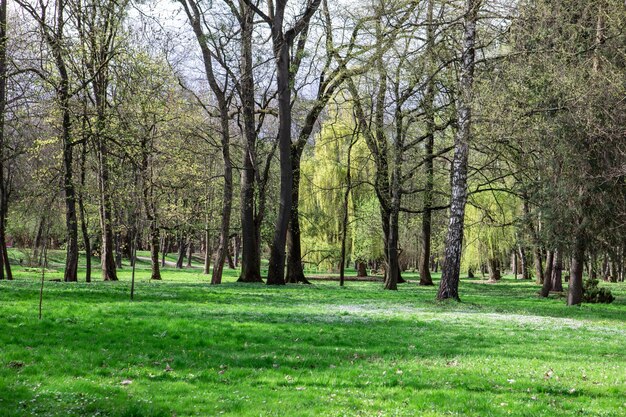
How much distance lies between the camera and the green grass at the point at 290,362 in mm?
6387

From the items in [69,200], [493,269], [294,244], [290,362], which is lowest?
[290,362]

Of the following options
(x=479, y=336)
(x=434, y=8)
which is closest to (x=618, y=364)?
(x=479, y=336)

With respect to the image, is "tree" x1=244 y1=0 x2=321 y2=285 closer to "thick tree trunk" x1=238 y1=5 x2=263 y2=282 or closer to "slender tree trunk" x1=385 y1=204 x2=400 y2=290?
"thick tree trunk" x1=238 y1=5 x2=263 y2=282

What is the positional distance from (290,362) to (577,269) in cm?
1624

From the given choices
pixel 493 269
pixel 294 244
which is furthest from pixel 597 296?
pixel 493 269

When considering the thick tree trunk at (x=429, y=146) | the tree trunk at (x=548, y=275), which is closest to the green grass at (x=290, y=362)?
the thick tree trunk at (x=429, y=146)

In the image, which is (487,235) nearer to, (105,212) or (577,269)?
(577,269)

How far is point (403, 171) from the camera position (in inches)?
1225

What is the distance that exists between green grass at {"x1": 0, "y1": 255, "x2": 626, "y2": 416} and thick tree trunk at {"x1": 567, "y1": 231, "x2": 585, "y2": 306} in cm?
570

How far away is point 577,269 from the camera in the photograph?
69.9ft

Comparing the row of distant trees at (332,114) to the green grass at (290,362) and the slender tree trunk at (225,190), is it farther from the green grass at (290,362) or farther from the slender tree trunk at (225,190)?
the green grass at (290,362)

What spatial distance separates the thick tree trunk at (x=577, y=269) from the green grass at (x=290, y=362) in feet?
18.7

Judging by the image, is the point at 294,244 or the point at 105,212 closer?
the point at 105,212

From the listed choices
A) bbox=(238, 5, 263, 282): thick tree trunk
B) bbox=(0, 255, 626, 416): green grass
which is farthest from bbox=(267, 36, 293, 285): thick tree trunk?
bbox=(0, 255, 626, 416): green grass
